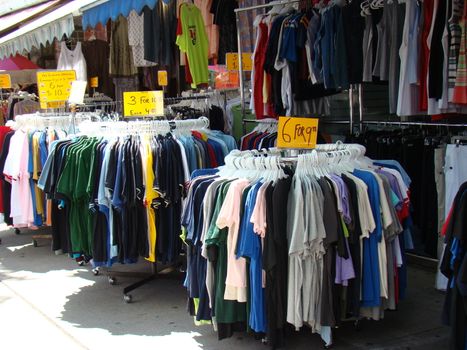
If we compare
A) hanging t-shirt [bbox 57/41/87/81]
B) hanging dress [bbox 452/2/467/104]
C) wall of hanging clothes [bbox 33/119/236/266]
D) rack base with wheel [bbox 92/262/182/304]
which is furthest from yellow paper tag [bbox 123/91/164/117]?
hanging t-shirt [bbox 57/41/87/81]

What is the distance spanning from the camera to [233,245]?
3693mm

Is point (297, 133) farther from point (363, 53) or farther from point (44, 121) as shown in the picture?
point (44, 121)

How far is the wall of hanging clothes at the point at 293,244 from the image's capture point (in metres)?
3.61

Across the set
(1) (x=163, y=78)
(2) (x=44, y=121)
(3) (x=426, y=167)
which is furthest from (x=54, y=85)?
(3) (x=426, y=167)

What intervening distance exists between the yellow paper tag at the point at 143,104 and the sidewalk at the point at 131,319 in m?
1.67

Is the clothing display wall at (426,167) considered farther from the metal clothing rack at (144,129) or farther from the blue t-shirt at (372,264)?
the metal clothing rack at (144,129)

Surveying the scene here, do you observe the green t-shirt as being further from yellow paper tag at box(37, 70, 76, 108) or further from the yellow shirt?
yellow paper tag at box(37, 70, 76, 108)

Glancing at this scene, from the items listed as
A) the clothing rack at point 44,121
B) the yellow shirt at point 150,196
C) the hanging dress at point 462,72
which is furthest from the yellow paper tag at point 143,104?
the hanging dress at point 462,72

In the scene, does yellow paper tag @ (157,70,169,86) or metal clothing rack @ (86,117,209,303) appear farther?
yellow paper tag @ (157,70,169,86)

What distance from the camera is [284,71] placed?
630cm

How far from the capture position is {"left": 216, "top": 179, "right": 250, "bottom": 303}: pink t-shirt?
3678 mm

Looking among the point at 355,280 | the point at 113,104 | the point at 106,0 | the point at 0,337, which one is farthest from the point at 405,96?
the point at 113,104

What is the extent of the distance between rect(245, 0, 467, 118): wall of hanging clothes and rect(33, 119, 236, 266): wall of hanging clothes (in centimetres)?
163

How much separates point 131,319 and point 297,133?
6.95 feet
